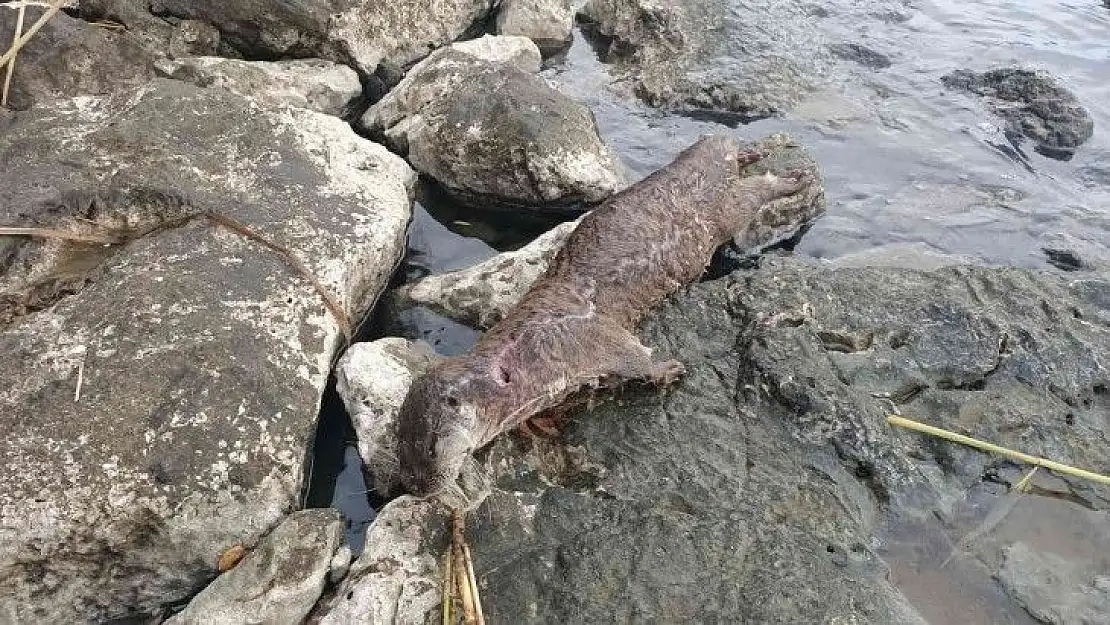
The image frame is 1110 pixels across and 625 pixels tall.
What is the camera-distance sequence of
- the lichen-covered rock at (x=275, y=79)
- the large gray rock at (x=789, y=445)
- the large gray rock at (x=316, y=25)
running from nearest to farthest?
the large gray rock at (x=789, y=445)
the lichen-covered rock at (x=275, y=79)
the large gray rock at (x=316, y=25)

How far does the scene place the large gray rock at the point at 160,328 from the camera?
397 centimetres

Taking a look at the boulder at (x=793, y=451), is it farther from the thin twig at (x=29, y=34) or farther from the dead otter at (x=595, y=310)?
the thin twig at (x=29, y=34)

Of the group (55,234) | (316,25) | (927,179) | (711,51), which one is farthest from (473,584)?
(711,51)

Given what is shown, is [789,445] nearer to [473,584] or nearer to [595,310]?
[595,310]

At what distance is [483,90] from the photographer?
22.5ft

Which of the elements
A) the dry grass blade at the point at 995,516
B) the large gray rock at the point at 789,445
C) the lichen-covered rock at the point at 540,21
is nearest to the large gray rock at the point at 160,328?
the large gray rock at the point at 789,445

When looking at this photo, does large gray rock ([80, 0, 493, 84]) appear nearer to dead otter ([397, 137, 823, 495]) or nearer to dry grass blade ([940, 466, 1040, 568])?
dead otter ([397, 137, 823, 495])

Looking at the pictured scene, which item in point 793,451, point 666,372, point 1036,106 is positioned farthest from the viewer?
point 1036,106

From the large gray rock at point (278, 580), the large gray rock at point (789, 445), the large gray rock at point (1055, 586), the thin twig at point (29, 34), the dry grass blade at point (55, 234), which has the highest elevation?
the thin twig at point (29, 34)

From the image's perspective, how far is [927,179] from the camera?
26.0 feet

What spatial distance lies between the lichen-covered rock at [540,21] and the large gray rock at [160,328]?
385cm

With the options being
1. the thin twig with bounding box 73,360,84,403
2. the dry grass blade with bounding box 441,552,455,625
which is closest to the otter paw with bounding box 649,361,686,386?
the dry grass blade with bounding box 441,552,455,625

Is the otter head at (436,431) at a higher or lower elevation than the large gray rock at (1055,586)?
higher

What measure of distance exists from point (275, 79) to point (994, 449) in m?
6.19
